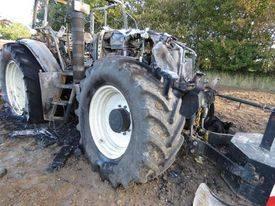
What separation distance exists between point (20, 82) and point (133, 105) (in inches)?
128

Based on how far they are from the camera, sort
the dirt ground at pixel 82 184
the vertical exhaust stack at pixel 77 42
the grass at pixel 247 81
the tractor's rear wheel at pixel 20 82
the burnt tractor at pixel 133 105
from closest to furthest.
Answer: the burnt tractor at pixel 133 105 → the dirt ground at pixel 82 184 → the vertical exhaust stack at pixel 77 42 → the tractor's rear wheel at pixel 20 82 → the grass at pixel 247 81

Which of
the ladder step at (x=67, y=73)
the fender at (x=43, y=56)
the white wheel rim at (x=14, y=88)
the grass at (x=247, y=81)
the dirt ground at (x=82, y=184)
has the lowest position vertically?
the grass at (x=247, y=81)

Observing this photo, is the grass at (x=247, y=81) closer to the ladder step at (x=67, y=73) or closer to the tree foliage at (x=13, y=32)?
the ladder step at (x=67, y=73)

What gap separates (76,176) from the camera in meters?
3.30

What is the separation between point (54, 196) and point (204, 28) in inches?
483

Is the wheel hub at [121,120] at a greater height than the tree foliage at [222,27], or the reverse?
the tree foliage at [222,27]

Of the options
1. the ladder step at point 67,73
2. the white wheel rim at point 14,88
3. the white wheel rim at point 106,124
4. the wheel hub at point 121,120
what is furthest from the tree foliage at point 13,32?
the wheel hub at point 121,120

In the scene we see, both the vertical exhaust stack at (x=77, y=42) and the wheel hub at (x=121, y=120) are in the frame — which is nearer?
the wheel hub at (x=121, y=120)

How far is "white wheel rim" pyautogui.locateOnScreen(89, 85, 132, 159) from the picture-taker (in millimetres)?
3219

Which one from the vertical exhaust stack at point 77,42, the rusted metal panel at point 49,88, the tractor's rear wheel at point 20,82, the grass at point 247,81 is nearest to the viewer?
the vertical exhaust stack at point 77,42

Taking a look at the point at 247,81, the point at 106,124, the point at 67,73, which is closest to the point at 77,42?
the point at 67,73

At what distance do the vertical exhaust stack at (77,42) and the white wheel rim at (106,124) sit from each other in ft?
2.58

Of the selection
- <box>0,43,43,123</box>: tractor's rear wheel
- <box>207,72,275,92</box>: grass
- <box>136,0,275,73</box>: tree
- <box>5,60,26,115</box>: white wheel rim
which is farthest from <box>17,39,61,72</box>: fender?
<box>136,0,275,73</box>: tree

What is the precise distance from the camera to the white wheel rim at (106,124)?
127 inches
